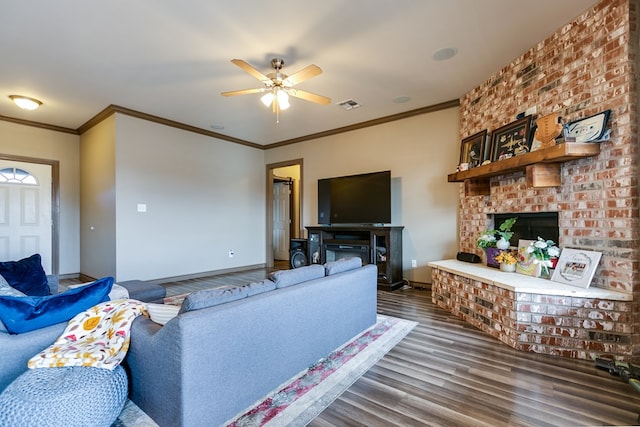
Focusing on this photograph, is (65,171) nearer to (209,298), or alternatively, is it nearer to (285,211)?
(285,211)

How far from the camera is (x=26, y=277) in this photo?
8.72 ft

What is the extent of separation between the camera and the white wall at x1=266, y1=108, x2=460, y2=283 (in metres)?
4.30

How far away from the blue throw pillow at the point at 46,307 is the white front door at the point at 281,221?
6.01 m

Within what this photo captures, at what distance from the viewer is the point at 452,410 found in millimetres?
1680

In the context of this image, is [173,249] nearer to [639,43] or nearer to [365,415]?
[365,415]

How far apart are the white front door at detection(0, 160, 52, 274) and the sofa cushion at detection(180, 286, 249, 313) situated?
5289 mm

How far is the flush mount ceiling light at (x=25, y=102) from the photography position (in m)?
3.95

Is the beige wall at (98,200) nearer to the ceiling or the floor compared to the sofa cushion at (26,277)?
nearer to the ceiling

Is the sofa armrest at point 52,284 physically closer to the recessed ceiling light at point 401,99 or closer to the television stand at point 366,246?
the television stand at point 366,246

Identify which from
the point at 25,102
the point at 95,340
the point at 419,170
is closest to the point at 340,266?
the point at 95,340

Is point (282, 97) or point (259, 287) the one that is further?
point (282, 97)

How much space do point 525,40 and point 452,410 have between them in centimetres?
318

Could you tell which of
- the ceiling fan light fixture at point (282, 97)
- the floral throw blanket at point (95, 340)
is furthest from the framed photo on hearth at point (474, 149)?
the floral throw blanket at point (95, 340)

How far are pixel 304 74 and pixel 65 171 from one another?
5048 millimetres
